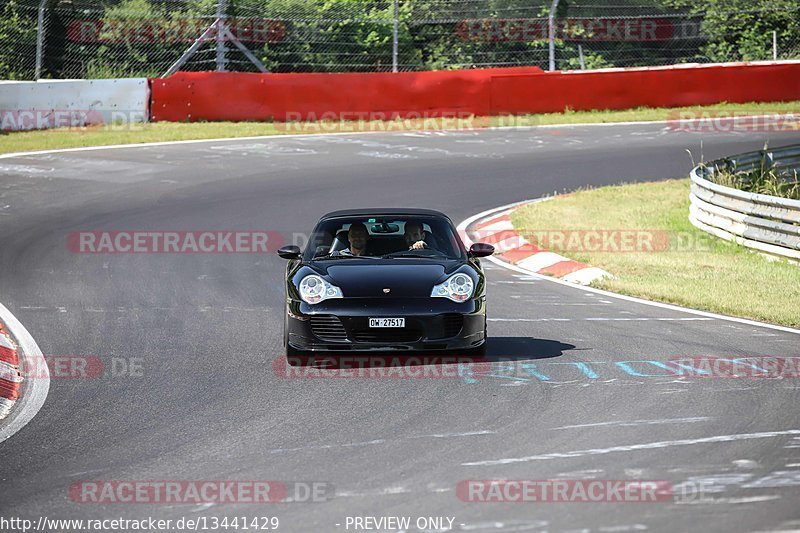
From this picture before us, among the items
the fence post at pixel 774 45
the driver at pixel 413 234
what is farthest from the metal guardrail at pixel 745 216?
the fence post at pixel 774 45

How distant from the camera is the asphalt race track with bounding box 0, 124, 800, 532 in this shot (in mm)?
6129

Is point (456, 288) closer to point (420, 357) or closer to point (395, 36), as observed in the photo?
point (420, 357)

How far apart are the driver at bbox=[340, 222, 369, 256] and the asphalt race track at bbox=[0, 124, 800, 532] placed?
1115 mm

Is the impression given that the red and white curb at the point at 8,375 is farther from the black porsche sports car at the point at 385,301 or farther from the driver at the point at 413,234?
the driver at the point at 413,234

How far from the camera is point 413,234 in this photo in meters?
10.9

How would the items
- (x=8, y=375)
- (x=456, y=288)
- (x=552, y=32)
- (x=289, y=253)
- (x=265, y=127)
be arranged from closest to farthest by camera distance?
1. (x=8, y=375)
2. (x=456, y=288)
3. (x=289, y=253)
4. (x=265, y=127)
5. (x=552, y=32)

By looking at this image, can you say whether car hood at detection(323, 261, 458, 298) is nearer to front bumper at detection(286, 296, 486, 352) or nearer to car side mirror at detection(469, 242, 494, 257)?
front bumper at detection(286, 296, 486, 352)

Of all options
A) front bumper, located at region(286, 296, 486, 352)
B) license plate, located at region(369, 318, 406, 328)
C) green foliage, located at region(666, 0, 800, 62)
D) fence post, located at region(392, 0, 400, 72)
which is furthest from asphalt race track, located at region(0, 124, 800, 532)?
green foliage, located at region(666, 0, 800, 62)

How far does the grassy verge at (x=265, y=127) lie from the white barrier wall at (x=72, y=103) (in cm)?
28

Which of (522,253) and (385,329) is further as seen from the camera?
(522,253)

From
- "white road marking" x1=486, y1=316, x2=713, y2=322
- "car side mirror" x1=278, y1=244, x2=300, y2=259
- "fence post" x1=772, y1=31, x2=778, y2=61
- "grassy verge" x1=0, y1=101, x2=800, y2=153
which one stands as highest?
"fence post" x1=772, y1=31, x2=778, y2=61

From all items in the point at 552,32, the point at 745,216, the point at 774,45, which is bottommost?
the point at 745,216

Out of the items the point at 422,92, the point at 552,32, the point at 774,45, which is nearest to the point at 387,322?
the point at 422,92

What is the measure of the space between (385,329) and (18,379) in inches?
110
